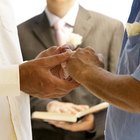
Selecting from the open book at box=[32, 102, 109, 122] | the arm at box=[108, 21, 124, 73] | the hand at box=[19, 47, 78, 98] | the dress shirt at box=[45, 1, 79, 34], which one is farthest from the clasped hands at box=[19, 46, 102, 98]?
the dress shirt at box=[45, 1, 79, 34]

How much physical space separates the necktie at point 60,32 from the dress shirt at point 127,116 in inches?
34.1

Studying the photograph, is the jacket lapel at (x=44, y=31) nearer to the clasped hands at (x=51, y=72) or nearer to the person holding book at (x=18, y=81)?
the person holding book at (x=18, y=81)

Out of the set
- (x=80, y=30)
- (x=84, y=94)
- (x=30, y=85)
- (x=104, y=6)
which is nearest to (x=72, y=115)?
(x=84, y=94)

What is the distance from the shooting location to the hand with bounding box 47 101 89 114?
168 centimetres

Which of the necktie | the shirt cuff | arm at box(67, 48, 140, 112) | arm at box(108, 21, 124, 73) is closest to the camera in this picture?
arm at box(67, 48, 140, 112)

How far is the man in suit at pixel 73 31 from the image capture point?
178 centimetres

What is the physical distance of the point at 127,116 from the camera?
1.01m

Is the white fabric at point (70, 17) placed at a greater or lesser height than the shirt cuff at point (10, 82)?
lesser

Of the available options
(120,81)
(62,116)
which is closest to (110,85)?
(120,81)

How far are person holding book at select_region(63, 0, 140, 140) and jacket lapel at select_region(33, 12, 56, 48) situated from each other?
2.74ft

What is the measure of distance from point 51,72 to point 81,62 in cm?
10

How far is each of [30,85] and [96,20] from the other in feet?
3.30

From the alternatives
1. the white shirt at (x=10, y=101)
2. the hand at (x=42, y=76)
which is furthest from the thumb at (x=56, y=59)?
A: the white shirt at (x=10, y=101)

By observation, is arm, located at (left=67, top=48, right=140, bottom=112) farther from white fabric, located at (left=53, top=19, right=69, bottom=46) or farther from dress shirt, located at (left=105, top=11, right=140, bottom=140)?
white fabric, located at (left=53, top=19, right=69, bottom=46)
